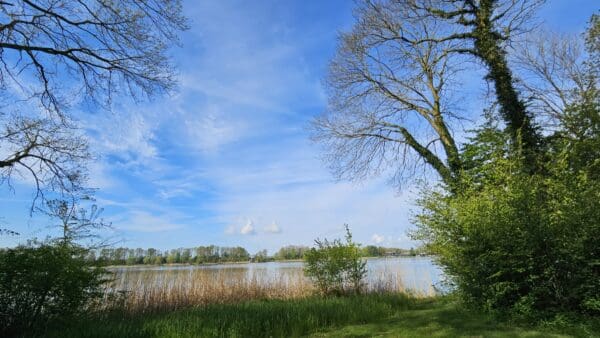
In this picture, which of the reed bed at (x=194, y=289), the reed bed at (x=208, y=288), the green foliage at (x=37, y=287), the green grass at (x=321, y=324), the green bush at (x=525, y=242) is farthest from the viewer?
the reed bed at (x=208, y=288)

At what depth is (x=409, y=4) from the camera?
14219 mm

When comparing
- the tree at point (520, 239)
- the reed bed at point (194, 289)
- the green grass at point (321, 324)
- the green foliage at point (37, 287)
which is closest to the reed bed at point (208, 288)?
the reed bed at point (194, 289)

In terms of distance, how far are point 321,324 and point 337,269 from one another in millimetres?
3505

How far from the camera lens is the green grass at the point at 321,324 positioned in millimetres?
5848

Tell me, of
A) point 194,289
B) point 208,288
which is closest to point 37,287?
point 194,289

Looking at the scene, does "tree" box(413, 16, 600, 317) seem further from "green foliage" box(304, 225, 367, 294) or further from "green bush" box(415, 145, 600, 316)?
"green foliage" box(304, 225, 367, 294)

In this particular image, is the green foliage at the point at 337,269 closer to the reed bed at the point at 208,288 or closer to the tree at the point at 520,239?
the reed bed at the point at 208,288

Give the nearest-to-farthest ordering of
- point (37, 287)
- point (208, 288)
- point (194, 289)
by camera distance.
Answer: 1. point (37, 287)
2. point (194, 289)
3. point (208, 288)

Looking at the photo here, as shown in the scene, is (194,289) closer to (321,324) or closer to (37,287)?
(37,287)

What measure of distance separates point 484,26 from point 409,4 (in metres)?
2.98

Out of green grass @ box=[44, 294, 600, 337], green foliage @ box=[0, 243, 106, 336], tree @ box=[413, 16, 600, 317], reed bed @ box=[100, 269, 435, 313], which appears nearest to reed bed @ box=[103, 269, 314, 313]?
reed bed @ box=[100, 269, 435, 313]

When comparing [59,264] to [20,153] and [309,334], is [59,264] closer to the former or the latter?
[309,334]

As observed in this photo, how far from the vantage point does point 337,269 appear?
10.9 m

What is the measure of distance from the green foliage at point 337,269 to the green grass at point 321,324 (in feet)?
6.84
